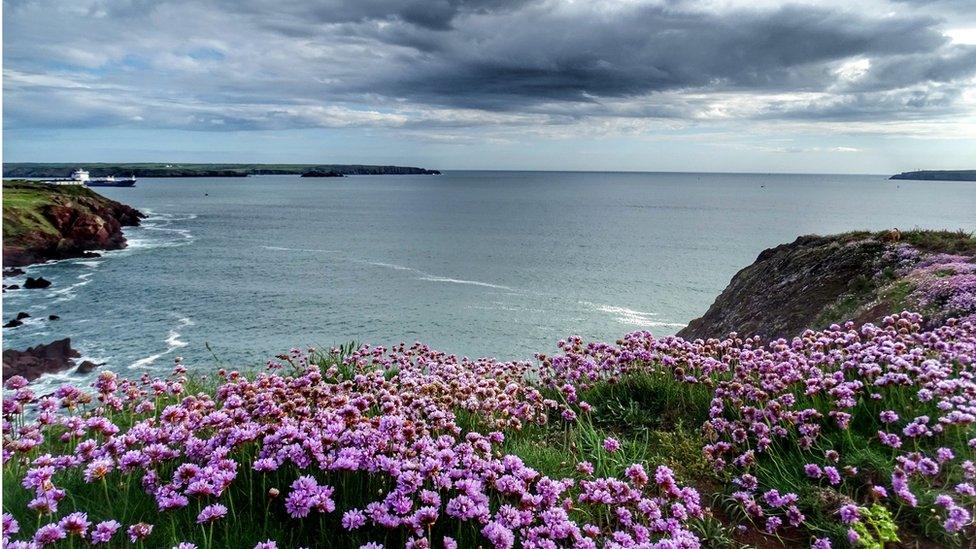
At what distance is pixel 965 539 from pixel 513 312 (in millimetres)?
42117

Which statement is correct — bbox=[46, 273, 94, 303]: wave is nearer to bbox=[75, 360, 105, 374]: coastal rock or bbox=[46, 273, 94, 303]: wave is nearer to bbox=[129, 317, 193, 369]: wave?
bbox=[129, 317, 193, 369]: wave

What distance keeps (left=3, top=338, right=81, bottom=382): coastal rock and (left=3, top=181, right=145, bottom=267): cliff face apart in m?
35.2

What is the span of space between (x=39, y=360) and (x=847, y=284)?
3633cm

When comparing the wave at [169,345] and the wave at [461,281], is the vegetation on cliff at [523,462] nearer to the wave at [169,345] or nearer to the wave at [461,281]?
the wave at [169,345]

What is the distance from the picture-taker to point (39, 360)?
3241 centimetres

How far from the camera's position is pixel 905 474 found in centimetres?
542

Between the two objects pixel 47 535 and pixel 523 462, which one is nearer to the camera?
pixel 47 535

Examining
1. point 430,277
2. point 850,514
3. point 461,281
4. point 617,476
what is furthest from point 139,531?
point 430,277

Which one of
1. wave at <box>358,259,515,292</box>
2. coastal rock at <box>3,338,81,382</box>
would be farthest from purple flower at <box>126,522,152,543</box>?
wave at <box>358,259,515,292</box>

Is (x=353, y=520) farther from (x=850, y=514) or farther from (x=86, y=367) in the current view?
(x=86, y=367)

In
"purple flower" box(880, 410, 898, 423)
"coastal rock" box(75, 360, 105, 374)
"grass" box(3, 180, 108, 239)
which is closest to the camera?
"purple flower" box(880, 410, 898, 423)

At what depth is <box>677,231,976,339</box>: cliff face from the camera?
44.1 feet

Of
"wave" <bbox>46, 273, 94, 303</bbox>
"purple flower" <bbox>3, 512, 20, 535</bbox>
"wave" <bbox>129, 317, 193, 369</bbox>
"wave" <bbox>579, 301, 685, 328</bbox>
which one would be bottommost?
"wave" <bbox>129, 317, 193, 369</bbox>

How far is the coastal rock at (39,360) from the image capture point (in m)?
30.2
